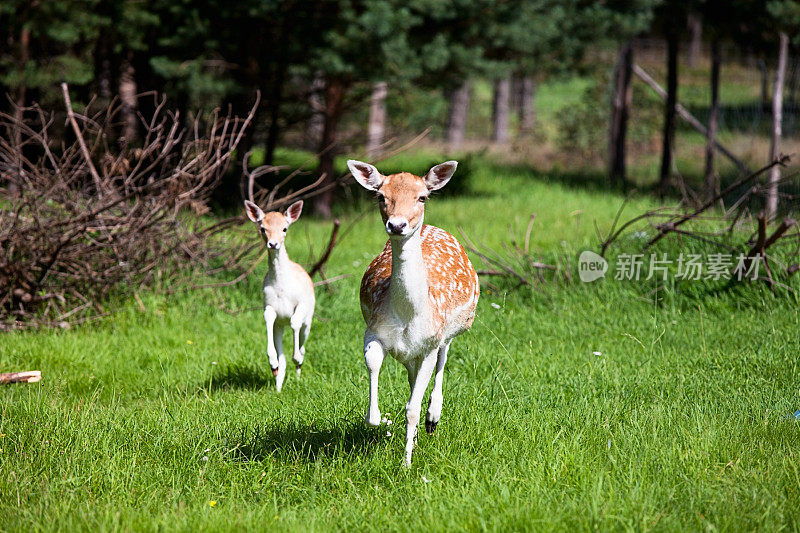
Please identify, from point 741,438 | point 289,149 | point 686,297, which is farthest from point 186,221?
point 289,149

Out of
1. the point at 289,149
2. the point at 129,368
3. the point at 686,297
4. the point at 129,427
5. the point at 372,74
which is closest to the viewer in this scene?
the point at 129,427

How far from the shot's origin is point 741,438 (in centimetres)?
457

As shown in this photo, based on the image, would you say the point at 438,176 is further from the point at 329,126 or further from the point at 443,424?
the point at 329,126

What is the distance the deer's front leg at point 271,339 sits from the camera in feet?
19.6

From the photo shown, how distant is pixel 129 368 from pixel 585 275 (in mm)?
4327

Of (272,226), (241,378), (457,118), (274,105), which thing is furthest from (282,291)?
(457,118)

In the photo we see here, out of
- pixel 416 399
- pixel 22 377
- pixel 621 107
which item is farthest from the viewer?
pixel 621 107

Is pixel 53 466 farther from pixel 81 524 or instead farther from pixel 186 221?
pixel 186 221

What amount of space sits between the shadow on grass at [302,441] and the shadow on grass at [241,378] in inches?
50.2

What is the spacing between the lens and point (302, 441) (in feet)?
15.6

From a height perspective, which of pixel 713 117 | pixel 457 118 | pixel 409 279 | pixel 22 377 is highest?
pixel 409 279

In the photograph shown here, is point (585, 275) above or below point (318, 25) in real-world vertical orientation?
below

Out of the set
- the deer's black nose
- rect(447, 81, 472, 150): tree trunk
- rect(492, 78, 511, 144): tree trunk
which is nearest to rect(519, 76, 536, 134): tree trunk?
rect(492, 78, 511, 144): tree trunk

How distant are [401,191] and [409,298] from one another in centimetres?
56
